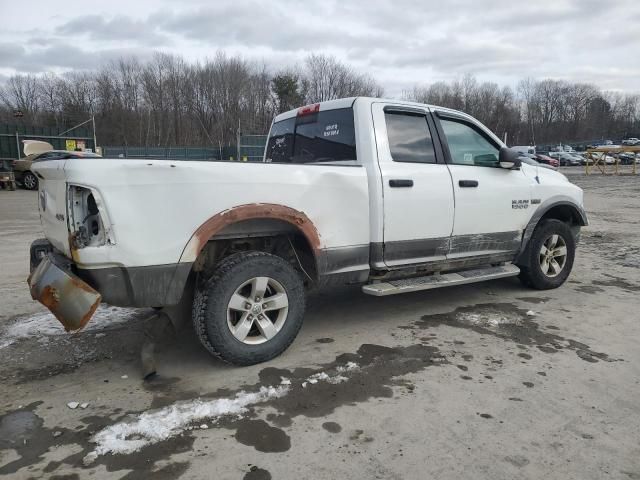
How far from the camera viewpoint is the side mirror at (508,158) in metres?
5.08

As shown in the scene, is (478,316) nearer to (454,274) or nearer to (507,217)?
(454,274)

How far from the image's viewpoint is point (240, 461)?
2.57 meters

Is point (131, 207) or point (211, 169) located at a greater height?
point (211, 169)

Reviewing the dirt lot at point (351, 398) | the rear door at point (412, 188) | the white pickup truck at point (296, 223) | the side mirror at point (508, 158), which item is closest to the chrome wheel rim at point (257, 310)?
the white pickup truck at point (296, 223)

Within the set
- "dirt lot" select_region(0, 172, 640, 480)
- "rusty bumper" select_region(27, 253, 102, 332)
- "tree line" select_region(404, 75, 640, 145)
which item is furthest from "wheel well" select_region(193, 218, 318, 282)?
"tree line" select_region(404, 75, 640, 145)

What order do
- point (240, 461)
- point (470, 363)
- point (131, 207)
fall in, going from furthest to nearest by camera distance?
point (470, 363) < point (131, 207) < point (240, 461)

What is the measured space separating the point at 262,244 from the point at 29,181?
23592 mm

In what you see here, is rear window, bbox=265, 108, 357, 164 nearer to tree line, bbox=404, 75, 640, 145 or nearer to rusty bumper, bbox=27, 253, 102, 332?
rusty bumper, bbox=27, 253, 102, 332

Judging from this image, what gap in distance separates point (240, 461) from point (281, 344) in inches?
51.2

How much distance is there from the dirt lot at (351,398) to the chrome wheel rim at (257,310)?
27 centimetres

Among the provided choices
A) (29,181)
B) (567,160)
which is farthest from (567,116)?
(29,181)

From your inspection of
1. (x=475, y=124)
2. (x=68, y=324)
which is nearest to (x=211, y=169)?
(x=68, y=324)

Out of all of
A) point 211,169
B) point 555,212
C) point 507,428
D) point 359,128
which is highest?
point 359,128

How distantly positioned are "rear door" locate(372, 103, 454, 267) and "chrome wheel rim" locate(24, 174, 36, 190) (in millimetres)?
23335
